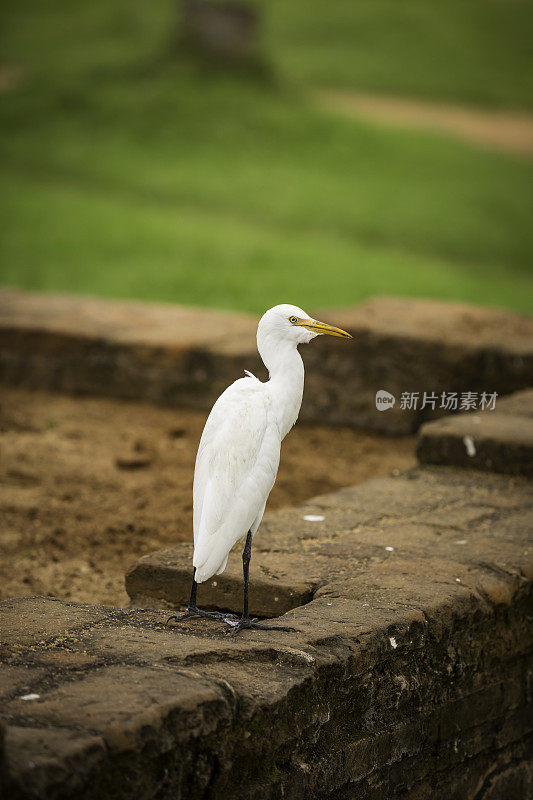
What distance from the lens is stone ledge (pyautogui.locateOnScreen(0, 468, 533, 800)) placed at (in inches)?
76.1

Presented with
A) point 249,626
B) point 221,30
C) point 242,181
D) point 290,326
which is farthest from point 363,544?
point 221,30

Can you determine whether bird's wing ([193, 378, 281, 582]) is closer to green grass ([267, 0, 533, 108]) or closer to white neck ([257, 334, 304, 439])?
white neck ([257, 334, 304, 439])

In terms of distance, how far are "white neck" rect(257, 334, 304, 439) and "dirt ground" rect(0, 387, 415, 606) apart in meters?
1.18

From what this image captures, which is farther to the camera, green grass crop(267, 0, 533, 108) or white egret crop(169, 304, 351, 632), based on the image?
green grass crop(267, 0, 533, 108)

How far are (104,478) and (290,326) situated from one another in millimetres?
2230

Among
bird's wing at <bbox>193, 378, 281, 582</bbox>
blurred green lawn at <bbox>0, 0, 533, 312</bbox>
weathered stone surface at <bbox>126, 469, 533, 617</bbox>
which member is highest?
blurred green lawn at <bbox>0, 0, 533, 312</bbox>

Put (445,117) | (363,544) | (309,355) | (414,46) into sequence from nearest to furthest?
(363,544) < (309,355) < (445,117) < (414,46)

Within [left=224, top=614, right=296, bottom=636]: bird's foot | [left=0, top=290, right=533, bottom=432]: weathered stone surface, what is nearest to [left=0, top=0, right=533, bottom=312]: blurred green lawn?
[left=0, top=290, right=533, bottom=432]: weathered stone surface

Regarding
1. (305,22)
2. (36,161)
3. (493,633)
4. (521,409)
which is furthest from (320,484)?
(305,22)

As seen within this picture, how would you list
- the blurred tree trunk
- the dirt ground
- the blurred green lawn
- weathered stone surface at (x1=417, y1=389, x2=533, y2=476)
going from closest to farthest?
1. the dirt ground
2. weathered stone surface at (x1=417, y1=389, x2=533, y2=476)
3. the blurred green lawn
4. the blurred tree trunk

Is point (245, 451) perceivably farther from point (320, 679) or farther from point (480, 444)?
point (480, 444)

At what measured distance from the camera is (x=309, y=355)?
5434mm
